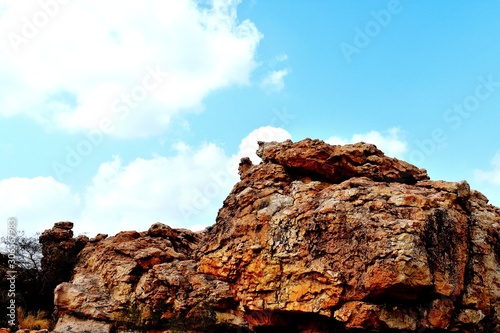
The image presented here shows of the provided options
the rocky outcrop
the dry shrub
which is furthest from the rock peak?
the dry shrub

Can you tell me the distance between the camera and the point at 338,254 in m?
14.3

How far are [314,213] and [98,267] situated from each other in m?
15.5

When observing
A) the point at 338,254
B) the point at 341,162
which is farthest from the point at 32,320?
the point at 341,162

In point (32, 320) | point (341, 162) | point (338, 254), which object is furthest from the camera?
point (32, 320)

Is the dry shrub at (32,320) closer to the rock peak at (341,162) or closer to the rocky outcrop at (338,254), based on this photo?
the rocky outcrop at (338,254)

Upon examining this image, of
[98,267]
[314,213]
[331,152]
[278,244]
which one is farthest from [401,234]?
[98,267]

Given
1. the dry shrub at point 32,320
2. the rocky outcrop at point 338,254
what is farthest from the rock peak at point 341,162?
the dry shrub at point 32,320

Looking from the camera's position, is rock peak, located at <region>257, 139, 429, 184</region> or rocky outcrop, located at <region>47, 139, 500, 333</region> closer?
rocky outcrop, located at <region>47, 139, 500, 333</region>

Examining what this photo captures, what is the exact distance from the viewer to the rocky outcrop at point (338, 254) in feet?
44.6

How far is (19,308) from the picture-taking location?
25.3m

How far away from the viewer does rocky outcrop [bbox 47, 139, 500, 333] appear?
13.6m

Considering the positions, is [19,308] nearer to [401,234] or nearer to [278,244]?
[278,244]

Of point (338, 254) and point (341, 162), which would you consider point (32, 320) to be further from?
point (341, 162)

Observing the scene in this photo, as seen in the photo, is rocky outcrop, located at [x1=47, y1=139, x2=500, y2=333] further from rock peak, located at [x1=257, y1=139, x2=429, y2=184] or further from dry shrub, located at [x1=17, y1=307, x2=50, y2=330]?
dry shrub, located at [x1=17, y1=307, x2=50, y2=330]
